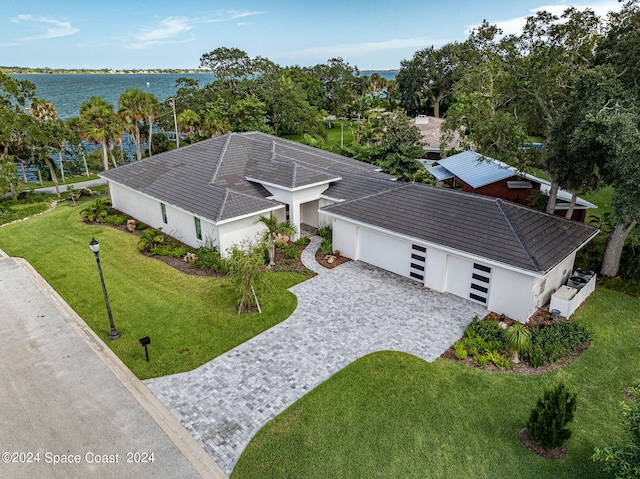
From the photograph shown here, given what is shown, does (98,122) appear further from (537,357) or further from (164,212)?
(537,357)

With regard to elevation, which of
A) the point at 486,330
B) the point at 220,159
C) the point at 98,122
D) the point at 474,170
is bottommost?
the point at 486,330

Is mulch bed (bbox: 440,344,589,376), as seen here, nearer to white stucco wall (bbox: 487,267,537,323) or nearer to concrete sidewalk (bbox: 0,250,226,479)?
white stucco wall (bbox: 487,267,537,323)

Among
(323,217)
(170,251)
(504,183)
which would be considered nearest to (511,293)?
(323,217)

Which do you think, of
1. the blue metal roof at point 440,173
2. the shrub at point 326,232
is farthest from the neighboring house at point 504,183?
the shrub at point 326,232

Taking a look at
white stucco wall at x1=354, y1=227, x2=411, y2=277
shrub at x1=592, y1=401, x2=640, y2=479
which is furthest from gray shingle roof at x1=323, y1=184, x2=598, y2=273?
shrub at x1=592, y1=401, x2=640, y2=479

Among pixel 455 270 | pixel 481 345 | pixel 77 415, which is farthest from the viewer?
pixel 455 270

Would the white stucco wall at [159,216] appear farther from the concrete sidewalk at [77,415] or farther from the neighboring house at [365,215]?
the concrete sidewalk at [77,415]
